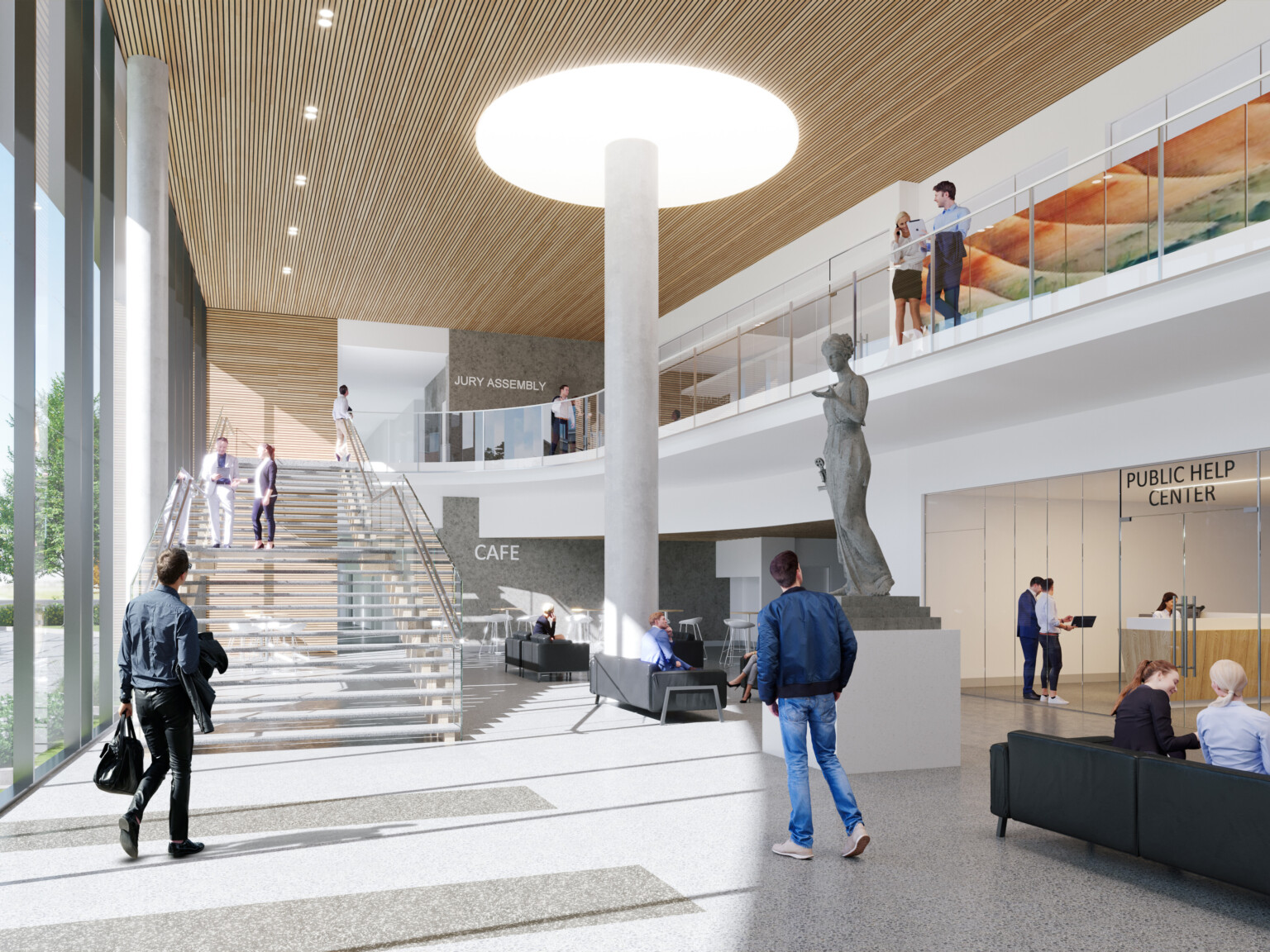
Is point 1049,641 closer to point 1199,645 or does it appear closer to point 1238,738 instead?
point 1199,645

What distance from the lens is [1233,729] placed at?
16.2 ft

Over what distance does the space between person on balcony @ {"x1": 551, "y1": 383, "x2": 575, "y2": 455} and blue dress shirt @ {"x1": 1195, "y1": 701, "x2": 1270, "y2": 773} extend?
51.8 ft

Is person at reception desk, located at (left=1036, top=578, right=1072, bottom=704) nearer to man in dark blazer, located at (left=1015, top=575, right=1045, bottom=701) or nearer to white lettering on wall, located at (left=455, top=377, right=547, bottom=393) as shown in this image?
man in dark blazer, located at (left=1015, top=575, right=1045, bottom=701)

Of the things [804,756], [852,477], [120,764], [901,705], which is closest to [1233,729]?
[804,756]

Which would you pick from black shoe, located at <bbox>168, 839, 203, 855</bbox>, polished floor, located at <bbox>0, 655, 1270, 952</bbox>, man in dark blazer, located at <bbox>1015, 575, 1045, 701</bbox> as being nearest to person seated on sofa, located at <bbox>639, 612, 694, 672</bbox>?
polished floor, located at <bbox>0, 655, 1270, 952</bbox>

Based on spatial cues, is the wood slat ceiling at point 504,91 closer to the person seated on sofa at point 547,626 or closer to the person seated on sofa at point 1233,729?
the person seated on sofa at point 547,626

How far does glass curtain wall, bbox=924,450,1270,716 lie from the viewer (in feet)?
33.9

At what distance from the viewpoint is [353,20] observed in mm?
11008

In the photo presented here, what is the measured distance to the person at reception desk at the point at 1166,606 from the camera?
10977mm

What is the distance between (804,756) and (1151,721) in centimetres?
193

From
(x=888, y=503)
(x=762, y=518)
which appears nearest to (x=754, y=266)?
(x=762, y=518)

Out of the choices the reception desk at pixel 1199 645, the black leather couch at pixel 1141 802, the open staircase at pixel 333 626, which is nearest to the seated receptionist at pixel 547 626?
the open staircase at pixel 333 626

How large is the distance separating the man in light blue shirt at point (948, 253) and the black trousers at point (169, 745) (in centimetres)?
816

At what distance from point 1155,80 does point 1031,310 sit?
4770mm
